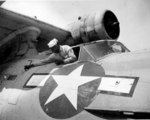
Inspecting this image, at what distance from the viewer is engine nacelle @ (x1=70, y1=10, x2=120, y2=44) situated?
6980 millimetres

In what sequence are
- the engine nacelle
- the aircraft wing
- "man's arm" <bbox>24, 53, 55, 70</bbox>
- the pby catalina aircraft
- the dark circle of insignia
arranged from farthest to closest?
the engine nacelle < the aircraft wing < "man's arm" <bbox>24, 53, 55, 70</bbox> < the dark circle of insignia < the pby catalina aircraft

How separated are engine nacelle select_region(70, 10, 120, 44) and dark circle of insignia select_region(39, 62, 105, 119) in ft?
8.75

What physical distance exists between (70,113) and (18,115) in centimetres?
120

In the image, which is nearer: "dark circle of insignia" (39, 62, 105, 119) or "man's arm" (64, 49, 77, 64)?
"dark circle of insignia" (39, 62, 105, 119)

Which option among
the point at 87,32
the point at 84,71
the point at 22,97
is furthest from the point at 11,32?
the point at 84,71

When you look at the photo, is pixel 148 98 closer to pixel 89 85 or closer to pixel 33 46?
pixel 89 85

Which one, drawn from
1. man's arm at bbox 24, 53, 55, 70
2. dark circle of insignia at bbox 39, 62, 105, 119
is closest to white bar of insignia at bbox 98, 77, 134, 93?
dark circle of insignia at bbox 39, 62, 105, 119

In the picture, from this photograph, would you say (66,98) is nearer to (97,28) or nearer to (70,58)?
(70,58)

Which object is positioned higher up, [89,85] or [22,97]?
[89,85]

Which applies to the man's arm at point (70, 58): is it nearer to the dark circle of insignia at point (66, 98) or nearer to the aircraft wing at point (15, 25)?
the dark circle of insignia at point (66, 98)

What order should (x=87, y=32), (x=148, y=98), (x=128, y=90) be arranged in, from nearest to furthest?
(x=148, y=98) → (x=128, y=90) → (x=87, y=32)

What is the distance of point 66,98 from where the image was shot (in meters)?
4.03

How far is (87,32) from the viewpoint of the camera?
724cm

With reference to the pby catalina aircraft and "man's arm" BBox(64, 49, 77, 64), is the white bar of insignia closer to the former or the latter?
the pby catalina aircraft
